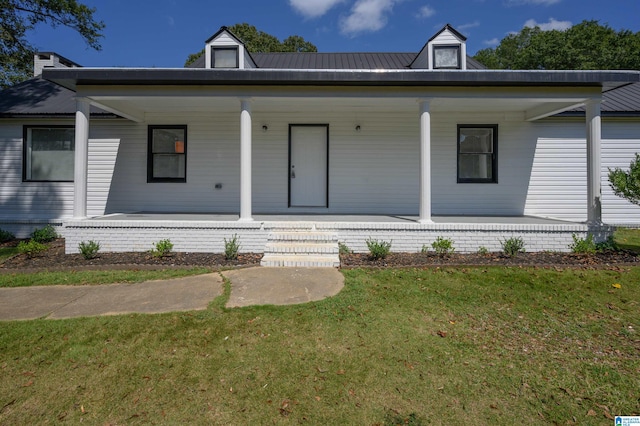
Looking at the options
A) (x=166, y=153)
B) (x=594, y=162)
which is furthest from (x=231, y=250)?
(x=594, y=162)

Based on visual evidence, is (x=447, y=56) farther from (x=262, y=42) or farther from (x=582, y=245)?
(x=262, y=42)

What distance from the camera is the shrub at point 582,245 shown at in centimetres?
606

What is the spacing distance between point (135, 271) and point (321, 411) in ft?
14.2

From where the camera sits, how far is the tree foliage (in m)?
24.9

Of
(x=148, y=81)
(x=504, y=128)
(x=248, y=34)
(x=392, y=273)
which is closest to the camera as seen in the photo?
(x=392, y=273)

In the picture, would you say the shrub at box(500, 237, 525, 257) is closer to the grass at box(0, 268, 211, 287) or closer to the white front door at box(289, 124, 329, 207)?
the white front door at box(289, 124, 329, 207)

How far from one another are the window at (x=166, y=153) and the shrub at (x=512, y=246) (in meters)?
7.61

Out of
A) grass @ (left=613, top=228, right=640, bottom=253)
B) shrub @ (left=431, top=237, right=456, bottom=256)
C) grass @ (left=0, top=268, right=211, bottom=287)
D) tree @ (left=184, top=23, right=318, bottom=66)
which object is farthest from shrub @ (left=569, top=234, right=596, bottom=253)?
tree @ (left=184, top=23, right=318, bottom=66)

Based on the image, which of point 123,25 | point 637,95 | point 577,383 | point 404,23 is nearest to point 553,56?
point 404,23

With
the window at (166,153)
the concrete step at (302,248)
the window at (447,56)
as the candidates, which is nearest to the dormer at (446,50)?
the window at (447,56)

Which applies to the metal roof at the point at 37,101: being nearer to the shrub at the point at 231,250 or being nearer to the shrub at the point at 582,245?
the shrub at the point at 231,250

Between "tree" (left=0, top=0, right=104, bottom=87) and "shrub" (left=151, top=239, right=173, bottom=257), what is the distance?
10.3 meters

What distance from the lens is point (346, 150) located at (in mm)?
8773

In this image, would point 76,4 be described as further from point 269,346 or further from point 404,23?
point 269,346
